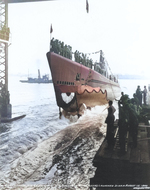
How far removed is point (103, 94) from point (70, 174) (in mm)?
1056

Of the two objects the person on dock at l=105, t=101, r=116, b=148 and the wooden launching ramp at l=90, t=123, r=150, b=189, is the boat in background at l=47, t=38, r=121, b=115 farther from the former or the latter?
the wooden launching ramp at l=90, t=123, r=150, b=189

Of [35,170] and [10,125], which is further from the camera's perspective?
[10,125]

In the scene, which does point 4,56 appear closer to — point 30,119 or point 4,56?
point 4,56

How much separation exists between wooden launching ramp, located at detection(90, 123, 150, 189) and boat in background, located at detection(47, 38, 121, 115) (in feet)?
2.08

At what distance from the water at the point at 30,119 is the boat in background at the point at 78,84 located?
0.12 m

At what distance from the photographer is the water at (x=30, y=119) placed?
2.06 metres

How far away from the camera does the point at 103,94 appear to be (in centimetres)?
226

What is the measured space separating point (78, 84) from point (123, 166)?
1188mm

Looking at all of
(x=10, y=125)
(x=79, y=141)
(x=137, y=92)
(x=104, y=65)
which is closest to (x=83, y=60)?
(x=104, y=65)

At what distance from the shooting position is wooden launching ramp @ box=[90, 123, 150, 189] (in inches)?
64.7

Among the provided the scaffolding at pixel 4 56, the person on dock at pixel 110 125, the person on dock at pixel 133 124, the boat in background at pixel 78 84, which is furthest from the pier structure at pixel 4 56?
the person on dock at pixel 133 124

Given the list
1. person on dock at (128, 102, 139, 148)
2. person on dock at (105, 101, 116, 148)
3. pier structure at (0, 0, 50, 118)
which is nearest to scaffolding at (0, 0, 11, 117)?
pier structure at (0, 0, 50, 118)

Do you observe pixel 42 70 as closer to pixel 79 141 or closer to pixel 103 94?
pixel 103 94

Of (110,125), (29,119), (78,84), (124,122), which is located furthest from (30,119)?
(124,122)
